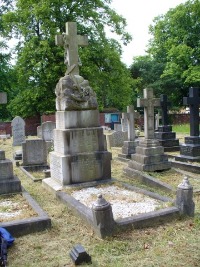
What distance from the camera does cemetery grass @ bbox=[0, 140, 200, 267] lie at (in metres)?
4.06

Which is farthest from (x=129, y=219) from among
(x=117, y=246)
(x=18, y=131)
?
(x=18, y=131)

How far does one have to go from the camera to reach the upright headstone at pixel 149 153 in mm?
9125

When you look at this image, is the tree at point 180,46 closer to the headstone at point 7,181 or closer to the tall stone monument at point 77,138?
the tall stone monument at point 77,138

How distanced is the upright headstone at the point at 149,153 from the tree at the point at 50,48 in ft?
47.3

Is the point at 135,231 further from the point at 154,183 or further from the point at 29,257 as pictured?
the point at 154,183

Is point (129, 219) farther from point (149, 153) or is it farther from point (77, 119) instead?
point (149, 153)

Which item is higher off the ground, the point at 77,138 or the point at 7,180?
the point at 77,138

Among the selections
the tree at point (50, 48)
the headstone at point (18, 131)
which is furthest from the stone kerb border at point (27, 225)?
the tree at point (50, 48)

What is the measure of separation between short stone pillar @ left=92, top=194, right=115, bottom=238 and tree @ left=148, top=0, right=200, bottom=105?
27809 mm

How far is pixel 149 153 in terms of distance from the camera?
9227 mm

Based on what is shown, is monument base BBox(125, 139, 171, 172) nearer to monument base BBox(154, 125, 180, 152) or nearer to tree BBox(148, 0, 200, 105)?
monument base BBox(154, 125, 180, 152)

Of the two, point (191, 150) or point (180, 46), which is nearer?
point (191, 150)

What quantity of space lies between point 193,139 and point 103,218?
6638mm

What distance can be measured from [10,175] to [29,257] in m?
3.31
